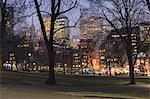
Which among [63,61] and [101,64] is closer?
[63,61]

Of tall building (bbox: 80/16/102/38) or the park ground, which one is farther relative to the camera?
tall building (bbox: 80/16/102/38)

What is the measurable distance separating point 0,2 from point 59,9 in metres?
7.02

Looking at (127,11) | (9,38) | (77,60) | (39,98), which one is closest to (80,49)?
(77,60)

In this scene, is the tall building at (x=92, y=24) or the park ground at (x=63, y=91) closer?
the park ground at (x=63, y=91)

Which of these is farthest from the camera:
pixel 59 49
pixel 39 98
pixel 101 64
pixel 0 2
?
pixel 101 64

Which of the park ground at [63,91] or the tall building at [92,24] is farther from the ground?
the tall building at [92,24]

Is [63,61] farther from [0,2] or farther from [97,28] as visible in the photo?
[0,2]

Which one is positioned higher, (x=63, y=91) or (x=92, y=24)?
(x=92, y=24)

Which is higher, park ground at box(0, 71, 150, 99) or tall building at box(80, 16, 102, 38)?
tall building at box(80, 16, 102, 38)

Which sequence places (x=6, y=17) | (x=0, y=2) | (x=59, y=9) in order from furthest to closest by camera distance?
1. (x=6, y=17)
2. (x=0, y=2)
3. (x=59, y=9)

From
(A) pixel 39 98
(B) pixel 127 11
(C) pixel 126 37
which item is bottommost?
(A) pixel 39 98

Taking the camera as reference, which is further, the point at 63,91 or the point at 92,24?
the point at 92,24

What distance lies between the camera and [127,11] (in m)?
49.8

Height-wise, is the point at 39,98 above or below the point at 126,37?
below
